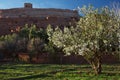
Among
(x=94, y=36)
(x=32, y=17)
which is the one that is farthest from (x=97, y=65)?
(x=32, y=17)

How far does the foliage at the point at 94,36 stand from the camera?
74.7 ft

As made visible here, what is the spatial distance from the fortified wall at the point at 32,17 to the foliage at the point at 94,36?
161 ft

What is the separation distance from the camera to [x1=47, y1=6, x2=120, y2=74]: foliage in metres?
22.8

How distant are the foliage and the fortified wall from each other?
49197 millimetres

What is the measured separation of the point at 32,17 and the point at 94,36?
222ft

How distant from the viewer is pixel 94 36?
22875mm

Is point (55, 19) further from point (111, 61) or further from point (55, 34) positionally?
point (55, 34)

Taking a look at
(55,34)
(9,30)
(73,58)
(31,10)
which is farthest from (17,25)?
(55,34)

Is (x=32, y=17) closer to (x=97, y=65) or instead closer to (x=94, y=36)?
(x=97, y=65)

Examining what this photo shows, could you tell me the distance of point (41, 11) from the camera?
328 feet

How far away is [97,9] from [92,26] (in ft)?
4.31

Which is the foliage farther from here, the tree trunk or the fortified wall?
the fortified wall

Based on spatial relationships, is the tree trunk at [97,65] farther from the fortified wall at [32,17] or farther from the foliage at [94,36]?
the fortified wall at [32,17]

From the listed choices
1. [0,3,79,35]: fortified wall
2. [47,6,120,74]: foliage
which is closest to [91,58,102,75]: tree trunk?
[47,6,120,74]: foliage
